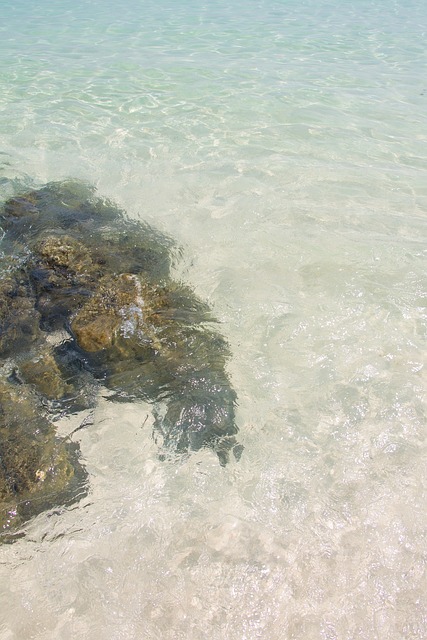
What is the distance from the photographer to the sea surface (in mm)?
2852

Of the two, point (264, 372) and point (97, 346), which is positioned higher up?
point (97, 346)

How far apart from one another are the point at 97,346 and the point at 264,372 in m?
1.63

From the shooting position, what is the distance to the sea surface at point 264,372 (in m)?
2.85

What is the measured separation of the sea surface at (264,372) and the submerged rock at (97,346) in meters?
0.20

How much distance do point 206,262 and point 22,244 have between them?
2.37 meters

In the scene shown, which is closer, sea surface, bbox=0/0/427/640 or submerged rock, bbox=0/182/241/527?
sea surface, bbox=0/0/427/640

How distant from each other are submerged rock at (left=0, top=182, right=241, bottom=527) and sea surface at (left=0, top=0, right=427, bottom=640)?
20 cm

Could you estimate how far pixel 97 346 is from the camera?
4.26 metres

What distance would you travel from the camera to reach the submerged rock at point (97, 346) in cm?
348

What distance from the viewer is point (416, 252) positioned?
19.3ft

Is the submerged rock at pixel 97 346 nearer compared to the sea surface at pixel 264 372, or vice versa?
the sea surface at pixel 264 372

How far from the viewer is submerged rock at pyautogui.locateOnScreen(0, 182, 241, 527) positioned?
348cm

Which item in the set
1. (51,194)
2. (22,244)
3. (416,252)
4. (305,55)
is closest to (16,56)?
(305,55)

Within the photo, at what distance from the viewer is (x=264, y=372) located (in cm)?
435
